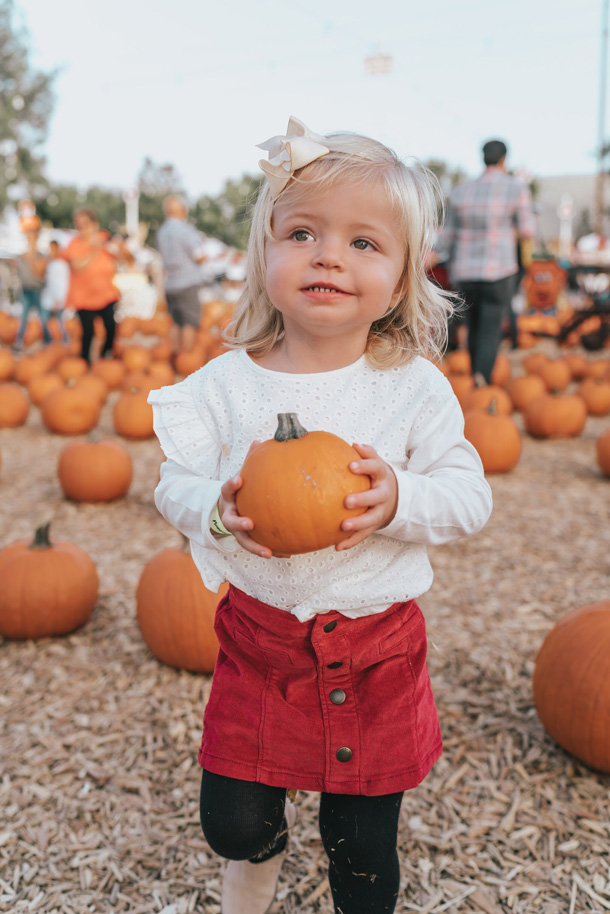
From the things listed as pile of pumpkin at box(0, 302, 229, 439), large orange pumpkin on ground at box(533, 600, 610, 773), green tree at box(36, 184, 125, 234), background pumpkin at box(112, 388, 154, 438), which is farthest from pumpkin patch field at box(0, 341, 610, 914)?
green tree at box(36, 184, 125, 234)

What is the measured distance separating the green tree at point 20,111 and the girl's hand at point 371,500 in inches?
1490

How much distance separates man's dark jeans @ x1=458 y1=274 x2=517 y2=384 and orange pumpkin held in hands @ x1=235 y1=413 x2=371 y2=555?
565cm

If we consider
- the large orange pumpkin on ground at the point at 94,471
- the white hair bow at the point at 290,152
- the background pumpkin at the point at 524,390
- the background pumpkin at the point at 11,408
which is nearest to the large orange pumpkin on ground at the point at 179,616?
the white hair bow at the point at 290,152

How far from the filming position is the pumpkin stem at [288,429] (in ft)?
4.51

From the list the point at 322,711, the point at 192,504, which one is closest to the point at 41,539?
the point at 192,504

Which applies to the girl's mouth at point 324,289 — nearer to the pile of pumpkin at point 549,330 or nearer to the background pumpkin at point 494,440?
the background pumpkin at point 494,440

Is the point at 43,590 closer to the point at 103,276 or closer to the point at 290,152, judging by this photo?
the point at 290,152

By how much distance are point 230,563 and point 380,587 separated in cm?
33

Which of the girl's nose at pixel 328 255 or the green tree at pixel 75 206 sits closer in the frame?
the girl's nose at pixel 328 255

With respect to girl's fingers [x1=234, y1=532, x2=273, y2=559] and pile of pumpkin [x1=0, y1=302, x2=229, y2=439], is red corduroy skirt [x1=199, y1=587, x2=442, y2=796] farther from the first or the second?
pile of pumpkin [x1=0, y1=302, x2=229, y2=439]

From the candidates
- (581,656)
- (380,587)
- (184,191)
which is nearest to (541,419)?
(581,656)

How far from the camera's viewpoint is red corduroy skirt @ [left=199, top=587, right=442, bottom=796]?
1.57 meters

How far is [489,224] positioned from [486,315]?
2.58 ft

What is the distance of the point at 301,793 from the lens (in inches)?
93.9
